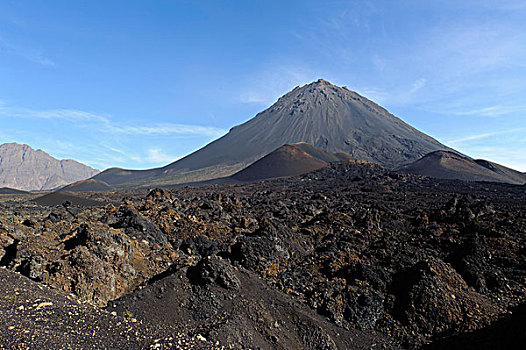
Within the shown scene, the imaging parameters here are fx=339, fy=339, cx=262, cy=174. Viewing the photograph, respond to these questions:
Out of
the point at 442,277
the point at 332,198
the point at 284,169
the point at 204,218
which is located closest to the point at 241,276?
the point at 442,277

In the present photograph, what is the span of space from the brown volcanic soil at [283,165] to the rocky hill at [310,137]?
49.3 feet

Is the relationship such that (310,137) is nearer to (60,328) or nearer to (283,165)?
(283,165)

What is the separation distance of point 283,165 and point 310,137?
34292 mm

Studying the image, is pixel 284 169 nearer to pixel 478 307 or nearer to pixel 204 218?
pixel 204 218

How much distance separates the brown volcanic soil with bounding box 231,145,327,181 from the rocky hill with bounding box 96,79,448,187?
49.3 ft

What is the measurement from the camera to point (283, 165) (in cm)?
6925

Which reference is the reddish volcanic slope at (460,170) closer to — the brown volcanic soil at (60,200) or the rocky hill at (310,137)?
the rocky hill at (310,137)

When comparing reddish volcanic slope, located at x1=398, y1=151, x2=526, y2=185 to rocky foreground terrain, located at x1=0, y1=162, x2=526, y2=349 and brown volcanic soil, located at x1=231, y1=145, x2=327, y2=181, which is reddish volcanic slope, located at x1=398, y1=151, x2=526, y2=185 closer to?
brown volcanic soil, located at x1=231, y1=145, x2=327, y2=181

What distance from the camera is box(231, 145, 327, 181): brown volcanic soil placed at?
6626cm

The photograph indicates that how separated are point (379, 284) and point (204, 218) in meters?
9.06

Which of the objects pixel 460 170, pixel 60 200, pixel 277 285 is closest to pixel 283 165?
pixel 460 170

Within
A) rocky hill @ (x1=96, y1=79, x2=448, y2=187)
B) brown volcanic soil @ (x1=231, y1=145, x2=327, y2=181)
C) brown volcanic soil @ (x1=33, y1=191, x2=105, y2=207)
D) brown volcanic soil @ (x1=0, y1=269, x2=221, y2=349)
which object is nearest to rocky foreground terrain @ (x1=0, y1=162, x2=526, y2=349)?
brown volcanic soil @ (x1=0, y1=269, x2=221, y2=349)

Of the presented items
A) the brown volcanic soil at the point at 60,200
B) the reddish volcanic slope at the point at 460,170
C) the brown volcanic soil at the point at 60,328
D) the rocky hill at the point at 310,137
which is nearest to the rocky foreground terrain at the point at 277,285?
the brown volcanic soil at the point at 60,328

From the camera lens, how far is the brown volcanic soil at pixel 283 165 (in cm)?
6626
